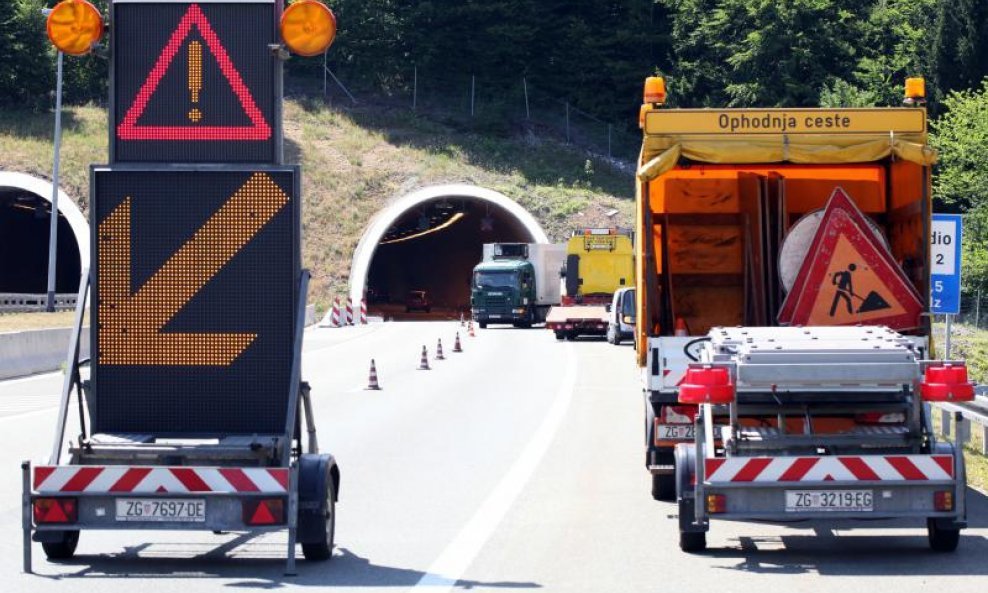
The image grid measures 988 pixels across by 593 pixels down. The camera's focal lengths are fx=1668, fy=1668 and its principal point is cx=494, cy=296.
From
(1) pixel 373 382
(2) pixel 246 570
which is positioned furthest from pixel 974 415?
(1) pixel 373 382

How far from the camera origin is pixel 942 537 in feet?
35.6

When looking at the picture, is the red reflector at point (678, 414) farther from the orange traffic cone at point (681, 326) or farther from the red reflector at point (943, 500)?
the red reflector at point (943, 500)

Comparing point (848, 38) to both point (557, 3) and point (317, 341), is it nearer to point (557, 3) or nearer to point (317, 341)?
point (557, 3)

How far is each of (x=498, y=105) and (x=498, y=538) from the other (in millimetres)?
79225

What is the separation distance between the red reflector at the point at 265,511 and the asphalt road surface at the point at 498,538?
0.35m

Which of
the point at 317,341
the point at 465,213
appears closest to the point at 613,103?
the point at 465,213

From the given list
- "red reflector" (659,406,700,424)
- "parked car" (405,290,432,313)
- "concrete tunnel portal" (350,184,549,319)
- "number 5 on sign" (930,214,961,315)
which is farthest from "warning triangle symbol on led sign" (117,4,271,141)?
"parked car" (405,290,432,313)

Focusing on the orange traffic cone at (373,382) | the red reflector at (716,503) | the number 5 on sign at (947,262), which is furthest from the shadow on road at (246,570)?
the orange traffic cone at (373,382)

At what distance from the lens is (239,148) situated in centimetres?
1078

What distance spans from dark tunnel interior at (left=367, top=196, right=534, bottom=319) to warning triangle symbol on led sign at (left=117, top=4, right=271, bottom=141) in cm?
7171

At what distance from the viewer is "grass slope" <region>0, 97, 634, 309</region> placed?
7250cm

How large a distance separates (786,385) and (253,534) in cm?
401

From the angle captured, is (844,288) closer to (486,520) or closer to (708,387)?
(708,387)

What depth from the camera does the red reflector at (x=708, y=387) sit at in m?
10.6
